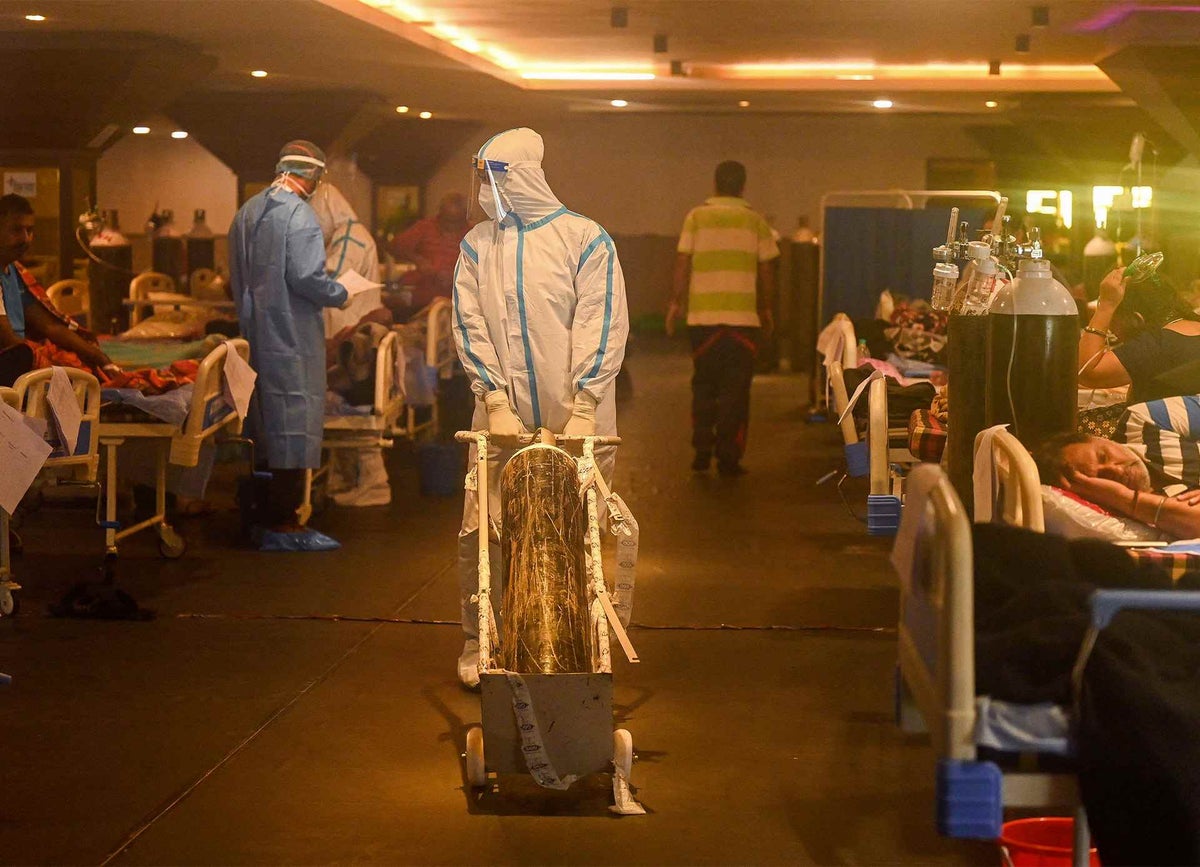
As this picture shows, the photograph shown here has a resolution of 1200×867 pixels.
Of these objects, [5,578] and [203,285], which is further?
[203,285]

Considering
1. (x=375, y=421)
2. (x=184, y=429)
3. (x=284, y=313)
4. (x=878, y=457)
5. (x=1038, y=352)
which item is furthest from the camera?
(x=375, y=421)

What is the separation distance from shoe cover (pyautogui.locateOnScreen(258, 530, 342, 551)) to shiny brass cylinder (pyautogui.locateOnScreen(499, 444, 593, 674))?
8.97ft

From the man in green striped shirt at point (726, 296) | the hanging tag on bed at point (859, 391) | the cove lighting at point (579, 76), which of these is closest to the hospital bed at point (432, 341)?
the man in green striped shirt at point (726, 296)

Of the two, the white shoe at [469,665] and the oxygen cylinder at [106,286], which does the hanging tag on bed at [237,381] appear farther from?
the oxygen cylinder at [106,286]

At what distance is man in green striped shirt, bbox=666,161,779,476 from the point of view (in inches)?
306

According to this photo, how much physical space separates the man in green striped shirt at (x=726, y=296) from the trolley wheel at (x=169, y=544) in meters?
2.91

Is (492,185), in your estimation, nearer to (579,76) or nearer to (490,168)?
(490,168)

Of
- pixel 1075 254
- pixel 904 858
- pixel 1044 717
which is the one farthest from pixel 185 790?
pixel 1075 254

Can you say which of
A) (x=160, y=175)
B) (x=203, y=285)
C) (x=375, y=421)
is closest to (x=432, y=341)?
(x=375, y=421)

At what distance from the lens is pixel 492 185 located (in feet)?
12.5

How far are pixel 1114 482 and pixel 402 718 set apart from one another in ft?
6.06

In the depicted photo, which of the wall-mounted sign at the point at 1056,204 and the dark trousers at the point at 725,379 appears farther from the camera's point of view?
the wall-mounted sign at the point at 1056,204

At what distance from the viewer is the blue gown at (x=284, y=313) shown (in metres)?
5.77

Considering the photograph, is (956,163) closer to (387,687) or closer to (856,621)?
(856,621)
